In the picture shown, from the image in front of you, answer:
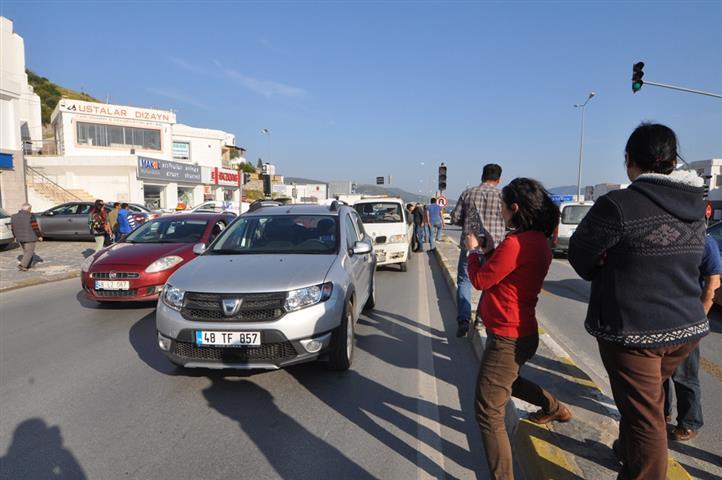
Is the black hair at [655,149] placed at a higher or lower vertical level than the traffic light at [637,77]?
lower

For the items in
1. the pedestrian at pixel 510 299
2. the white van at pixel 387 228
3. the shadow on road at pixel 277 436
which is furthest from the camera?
the white van at pixel 387 228

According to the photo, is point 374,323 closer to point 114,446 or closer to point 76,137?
point 114,446

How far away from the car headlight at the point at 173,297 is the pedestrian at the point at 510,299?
2776 mm

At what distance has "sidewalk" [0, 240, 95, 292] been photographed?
32.3 ft

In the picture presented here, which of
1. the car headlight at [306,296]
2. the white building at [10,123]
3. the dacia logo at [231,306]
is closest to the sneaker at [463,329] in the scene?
the car headlight at [306,296]

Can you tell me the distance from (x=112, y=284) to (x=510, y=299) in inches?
249

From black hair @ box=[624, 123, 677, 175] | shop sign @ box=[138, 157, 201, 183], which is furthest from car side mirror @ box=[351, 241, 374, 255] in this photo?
shop sign @ box=[138, 157, 201, 183]

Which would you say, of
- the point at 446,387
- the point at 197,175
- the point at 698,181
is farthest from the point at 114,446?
the point at 197,175

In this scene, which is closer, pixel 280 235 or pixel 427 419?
pixel 427 419

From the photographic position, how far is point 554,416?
10.3 ft

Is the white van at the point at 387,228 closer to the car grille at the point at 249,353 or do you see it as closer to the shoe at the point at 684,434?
the car grille at the point at 249,353

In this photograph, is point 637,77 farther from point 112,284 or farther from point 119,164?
point 119,164

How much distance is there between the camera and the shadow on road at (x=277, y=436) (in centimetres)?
293

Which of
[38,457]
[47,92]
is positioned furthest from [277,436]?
[47,92]
